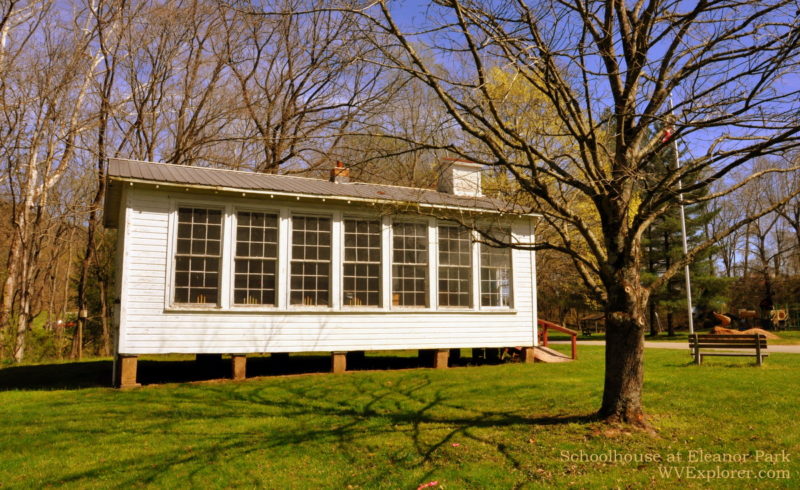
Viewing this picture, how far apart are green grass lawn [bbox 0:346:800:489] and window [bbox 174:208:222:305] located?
173 centimetres

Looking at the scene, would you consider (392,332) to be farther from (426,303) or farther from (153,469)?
(153,469)

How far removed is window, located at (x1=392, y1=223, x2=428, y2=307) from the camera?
1224cm

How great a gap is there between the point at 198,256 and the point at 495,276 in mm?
6822

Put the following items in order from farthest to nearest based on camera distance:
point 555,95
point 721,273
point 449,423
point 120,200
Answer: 1. point 721,273
2. point 120,200
3. point 449,423
4. point 555,95

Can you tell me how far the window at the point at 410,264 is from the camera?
40.2 feet

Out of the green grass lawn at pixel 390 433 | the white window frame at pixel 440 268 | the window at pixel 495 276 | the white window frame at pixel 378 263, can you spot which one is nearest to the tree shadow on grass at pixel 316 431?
the green grass lawn at pixel 390 433

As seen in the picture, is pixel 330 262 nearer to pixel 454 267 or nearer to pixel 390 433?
pixel 454 267

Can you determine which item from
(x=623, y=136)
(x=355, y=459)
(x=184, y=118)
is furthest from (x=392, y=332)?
(x=184, y=118)

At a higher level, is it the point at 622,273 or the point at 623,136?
the point at 623,136

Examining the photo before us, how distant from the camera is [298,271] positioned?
37.3 ft

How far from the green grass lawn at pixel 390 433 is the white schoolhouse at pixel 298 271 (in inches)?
44.0

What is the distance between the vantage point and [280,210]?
11.2 m

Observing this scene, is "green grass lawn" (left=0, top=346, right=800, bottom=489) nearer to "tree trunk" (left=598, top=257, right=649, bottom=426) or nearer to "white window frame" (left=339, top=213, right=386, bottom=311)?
"tree trunk" (left=598, top=257, right=649, bottom=426)

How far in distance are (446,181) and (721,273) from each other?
42.6 m
